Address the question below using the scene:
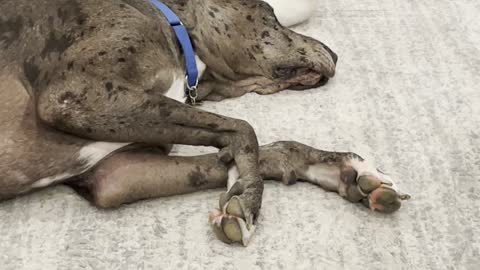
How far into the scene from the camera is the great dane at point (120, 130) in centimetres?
233

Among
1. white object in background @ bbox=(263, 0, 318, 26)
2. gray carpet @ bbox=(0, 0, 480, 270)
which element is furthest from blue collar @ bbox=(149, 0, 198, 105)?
white object in background @ bbox=(263, 0, 318, 26)

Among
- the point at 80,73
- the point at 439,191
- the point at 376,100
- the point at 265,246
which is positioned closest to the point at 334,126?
the point at 376,100

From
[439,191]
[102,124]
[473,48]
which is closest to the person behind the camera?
[102,124]

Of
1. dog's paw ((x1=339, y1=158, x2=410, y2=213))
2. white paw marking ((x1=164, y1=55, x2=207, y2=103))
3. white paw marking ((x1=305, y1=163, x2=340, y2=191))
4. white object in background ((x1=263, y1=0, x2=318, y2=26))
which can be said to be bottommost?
white object in background ((x1=263, y1=0, x2=318, y2=26))

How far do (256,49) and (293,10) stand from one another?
601mm

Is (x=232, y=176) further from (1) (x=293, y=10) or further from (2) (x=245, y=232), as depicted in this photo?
(1) (x=293, y=10)

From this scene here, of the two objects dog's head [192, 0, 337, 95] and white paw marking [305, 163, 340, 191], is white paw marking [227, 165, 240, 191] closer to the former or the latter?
white paw marking [305, 163, 340, 191]

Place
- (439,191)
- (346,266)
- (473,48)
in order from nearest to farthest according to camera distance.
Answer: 1. (346,266)
2. (439,191)
3. (473,48)

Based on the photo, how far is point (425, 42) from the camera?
350 cm

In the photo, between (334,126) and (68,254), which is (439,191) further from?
(68,254)

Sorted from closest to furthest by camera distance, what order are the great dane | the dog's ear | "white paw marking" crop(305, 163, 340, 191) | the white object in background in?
the great dane, "white paw marking" crop(305, 163, 340, 191), the dog's ear, the white object in background

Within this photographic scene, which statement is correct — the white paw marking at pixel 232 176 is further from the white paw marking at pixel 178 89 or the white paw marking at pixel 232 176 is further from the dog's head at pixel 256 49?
the dog's head at pixel 256 49

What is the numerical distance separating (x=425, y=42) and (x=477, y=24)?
318mm

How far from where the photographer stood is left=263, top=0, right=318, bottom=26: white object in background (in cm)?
341
